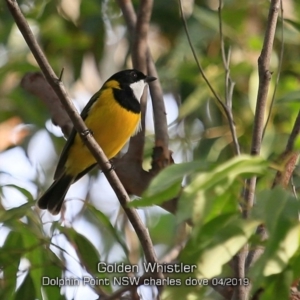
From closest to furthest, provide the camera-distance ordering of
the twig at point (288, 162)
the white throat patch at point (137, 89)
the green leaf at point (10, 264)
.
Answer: the twig at point (288, 162) → the green leaf at point (10, 264) → the white throat patch at point (137, 89)

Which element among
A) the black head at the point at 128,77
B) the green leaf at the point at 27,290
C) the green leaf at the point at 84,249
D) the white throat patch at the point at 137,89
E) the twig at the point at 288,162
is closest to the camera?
the twig at the point at 288,162

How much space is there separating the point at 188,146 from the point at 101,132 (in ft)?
1.71

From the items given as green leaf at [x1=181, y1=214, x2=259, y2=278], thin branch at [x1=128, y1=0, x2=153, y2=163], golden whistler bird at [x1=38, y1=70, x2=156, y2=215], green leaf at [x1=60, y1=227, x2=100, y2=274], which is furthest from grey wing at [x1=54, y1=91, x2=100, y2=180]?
green leaf at [x1=181, y1=214, x2=259, y2=278]

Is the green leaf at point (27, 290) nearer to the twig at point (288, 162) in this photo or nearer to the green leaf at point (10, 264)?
the green leaf at point (10, 264)

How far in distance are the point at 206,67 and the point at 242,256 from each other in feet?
5.77

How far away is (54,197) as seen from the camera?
12.9 feet

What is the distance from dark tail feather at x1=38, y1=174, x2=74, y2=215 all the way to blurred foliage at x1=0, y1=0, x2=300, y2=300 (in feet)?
0.25

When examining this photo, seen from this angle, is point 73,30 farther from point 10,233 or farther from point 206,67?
point 10,233

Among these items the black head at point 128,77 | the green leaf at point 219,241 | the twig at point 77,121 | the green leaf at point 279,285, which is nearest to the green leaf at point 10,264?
the twig at point 77,121

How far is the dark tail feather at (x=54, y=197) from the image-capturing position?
3844mm

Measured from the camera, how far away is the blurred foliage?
1.57 metres

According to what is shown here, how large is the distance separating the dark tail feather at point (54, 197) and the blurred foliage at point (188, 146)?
8 cm

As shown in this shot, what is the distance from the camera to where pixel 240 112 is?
3869 mm

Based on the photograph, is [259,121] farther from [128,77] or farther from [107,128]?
[128,77]
